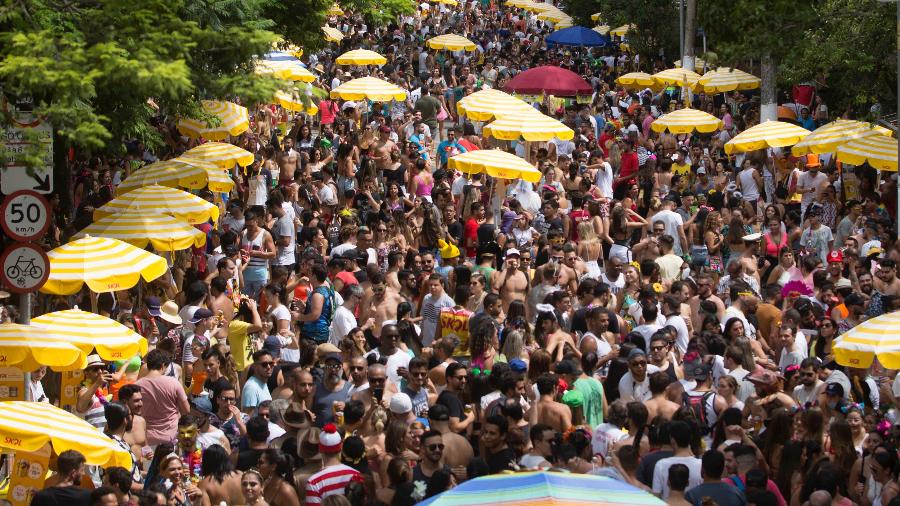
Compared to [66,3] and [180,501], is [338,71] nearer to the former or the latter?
[66,3]

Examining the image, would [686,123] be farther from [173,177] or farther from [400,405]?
[400,405]

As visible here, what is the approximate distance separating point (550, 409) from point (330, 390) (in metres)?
1.93

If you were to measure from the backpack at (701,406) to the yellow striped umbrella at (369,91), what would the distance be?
55.6 ft

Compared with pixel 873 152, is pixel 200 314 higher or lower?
lower

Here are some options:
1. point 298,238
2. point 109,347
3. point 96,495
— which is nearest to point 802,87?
point 298,238

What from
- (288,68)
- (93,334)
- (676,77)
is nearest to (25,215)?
(93,334)

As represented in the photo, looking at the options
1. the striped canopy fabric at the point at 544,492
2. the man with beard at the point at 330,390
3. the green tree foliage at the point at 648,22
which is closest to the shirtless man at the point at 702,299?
the man with beard at the point at 330,390

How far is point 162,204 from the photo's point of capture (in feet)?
56.0

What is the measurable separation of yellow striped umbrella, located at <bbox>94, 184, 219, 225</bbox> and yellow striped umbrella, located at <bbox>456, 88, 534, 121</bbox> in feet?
29.9

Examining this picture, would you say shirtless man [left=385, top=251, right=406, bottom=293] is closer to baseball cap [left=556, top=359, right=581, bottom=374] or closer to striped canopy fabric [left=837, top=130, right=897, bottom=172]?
baseball cap [left=556, top=359, right=581, bottom=374]

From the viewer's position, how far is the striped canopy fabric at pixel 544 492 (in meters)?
8.31

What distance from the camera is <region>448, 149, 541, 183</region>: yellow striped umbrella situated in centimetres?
2078

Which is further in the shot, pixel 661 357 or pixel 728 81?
pixel 728 81

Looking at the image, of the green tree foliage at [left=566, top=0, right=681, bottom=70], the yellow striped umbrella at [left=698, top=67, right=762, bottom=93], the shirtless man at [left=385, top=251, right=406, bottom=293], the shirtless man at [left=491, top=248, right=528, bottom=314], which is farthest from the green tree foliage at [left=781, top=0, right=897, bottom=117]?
the green tree foliage at [left=566, top=0, right=681, bottom=70]
